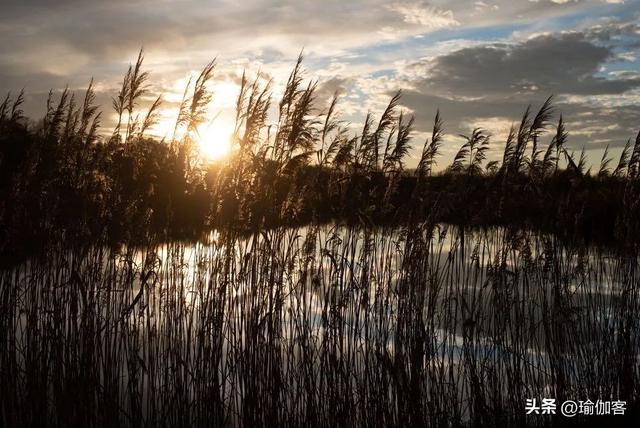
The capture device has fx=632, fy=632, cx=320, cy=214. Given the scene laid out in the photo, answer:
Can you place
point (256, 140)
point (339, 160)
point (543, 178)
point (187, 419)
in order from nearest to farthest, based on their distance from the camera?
point (187, 419)
point (256, 140)
point (339, 160)
point (543, 178)

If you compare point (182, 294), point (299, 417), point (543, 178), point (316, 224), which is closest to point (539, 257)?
point (543, 178)

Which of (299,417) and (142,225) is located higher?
(142,225)

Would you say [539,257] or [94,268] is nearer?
[94,268]

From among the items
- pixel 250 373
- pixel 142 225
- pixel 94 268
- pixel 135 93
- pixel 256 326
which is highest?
pixel 135 93

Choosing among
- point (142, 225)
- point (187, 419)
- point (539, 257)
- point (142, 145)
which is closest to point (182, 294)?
point (142, 225)

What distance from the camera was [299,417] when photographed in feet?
16.4

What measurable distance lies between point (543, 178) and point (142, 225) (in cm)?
386

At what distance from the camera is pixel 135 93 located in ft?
18.2

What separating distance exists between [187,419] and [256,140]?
2.27m

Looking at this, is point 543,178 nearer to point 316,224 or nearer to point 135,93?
point 316,224

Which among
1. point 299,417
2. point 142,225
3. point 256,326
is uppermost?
point 142,225

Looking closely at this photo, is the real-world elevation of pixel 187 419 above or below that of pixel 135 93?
below

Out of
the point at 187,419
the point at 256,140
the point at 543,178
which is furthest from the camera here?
the point at 543,178

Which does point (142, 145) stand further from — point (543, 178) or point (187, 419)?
point (543, 178)
